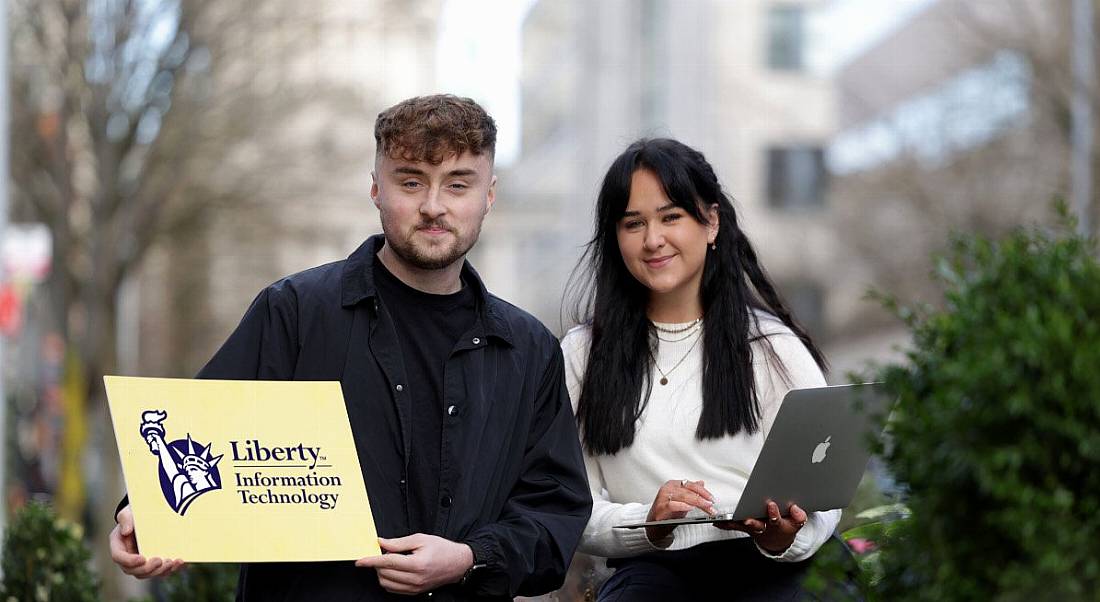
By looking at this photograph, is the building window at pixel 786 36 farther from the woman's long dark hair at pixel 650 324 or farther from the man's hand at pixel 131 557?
the man's hand at pixel 131 557

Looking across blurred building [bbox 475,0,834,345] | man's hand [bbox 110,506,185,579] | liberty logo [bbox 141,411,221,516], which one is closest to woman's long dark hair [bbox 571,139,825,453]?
liberty logo [bbox 141,411,221,516]

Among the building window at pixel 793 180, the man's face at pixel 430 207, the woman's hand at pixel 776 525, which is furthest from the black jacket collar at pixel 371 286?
the building window at pixel 793 180

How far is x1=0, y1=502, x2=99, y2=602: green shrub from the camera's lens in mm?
5538

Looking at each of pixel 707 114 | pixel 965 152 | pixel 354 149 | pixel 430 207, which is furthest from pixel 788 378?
pixel 707 114

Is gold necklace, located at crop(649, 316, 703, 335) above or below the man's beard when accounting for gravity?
below

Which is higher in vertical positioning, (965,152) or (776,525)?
(776,525)

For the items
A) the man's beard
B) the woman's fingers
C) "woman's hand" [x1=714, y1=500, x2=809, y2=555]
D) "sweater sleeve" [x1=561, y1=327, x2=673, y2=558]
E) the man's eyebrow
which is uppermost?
the man's eyebrow

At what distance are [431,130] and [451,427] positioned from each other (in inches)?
29.0

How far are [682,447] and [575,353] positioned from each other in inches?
20.7

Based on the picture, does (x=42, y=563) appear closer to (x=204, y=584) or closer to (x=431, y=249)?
(x=204, y=584)

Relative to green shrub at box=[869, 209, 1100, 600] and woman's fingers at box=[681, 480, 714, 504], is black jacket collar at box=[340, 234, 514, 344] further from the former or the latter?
green shrub at box=[869, 209, 1100, 600]

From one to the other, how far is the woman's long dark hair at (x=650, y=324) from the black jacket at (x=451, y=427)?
1.32 ft

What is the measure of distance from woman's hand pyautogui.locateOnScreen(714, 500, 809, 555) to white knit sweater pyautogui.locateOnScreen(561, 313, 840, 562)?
3.8 inches

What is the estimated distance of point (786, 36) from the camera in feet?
153
